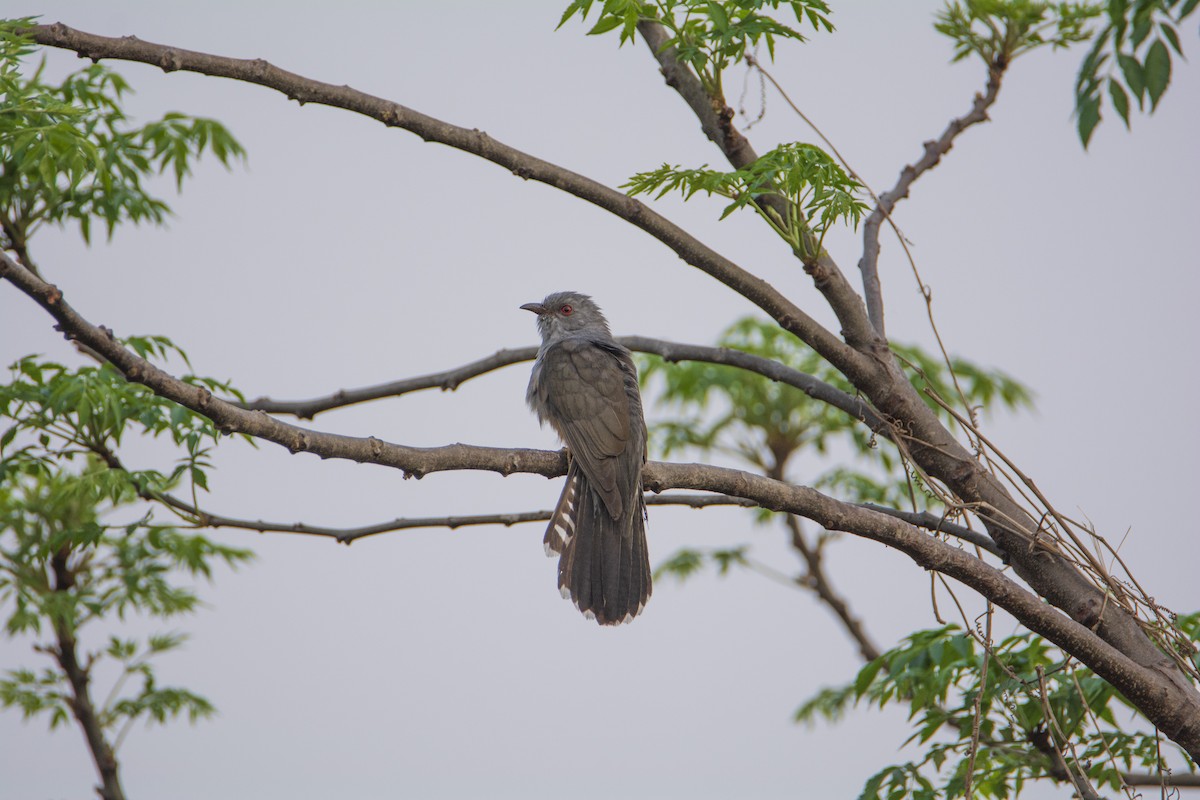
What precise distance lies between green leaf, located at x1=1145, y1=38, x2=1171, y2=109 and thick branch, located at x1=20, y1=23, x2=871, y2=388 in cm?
160

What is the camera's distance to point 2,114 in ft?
11.5

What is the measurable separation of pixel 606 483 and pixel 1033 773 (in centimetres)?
184

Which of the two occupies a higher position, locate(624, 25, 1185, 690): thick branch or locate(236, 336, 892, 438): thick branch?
locate(236, 336, 892, 438): thick branch

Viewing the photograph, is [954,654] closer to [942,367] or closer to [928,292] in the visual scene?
[928,292]

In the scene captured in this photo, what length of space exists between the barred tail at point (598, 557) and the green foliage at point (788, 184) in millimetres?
1215

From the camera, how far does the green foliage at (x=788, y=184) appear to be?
356 cm

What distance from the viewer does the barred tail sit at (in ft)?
13.8

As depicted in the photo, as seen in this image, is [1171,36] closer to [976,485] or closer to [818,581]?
[976,485]

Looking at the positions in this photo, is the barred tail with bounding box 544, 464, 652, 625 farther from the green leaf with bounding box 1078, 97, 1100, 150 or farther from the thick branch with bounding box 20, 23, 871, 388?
the green leaf with bounding box 1078, 97, 1100, 150

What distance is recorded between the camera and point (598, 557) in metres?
4.27

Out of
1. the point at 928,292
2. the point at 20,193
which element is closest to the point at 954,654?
the point at 928,292

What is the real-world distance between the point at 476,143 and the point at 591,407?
4.70 ft

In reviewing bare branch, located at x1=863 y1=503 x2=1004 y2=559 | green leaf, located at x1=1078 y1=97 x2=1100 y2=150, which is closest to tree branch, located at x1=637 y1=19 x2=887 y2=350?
bare branch, located at x1=863 y1=503 x2=1004 y2=559

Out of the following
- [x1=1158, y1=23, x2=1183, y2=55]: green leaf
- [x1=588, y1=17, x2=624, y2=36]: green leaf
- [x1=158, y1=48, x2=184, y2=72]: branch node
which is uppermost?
[x1=588, y1=17, x2=624, y2=36]: green leaf
